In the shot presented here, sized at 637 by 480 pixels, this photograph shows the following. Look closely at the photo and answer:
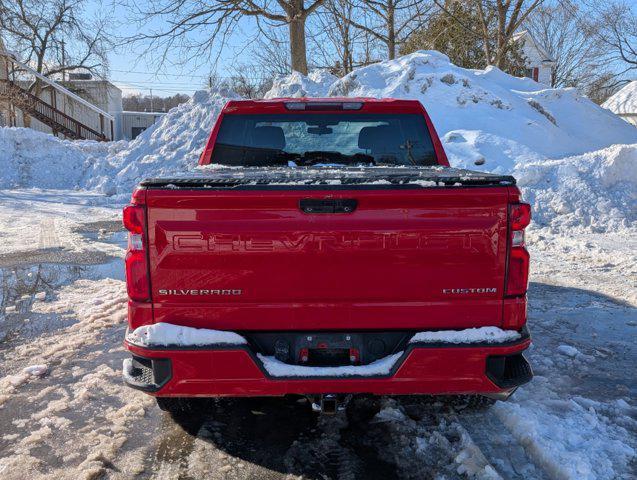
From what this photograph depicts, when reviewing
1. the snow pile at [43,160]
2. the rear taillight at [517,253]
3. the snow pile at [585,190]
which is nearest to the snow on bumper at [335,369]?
the rear taillight at [517,253]

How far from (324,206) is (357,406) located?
160 cm

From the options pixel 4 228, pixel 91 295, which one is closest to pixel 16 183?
pixel 4 228

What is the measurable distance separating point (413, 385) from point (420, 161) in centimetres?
233

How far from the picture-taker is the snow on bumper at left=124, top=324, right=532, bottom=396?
104 inches

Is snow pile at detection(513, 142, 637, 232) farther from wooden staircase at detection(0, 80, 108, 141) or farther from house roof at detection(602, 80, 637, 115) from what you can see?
house roof at detection(602, 80, 637, 115)

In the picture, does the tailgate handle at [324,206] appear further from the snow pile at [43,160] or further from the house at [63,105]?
the house at [63,105]

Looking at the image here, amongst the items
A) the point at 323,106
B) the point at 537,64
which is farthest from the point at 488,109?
the point at 537,64

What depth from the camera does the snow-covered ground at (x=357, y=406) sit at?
2.88 metres

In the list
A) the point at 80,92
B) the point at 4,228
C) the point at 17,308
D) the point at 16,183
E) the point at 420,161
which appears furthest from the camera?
the point at 80,92

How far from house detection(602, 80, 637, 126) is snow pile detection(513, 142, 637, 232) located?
34.2 m

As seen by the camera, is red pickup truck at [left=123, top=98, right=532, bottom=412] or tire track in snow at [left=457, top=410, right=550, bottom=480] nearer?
red pickup truck at [left=123, top=98, right=532, bottom=412]

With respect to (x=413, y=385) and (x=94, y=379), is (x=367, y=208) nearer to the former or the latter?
(x=413, y=385)

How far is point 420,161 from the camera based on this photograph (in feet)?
14.8

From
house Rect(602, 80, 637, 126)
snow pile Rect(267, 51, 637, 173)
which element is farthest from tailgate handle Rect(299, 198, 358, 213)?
house Rect(602, 80, 637, 126)
